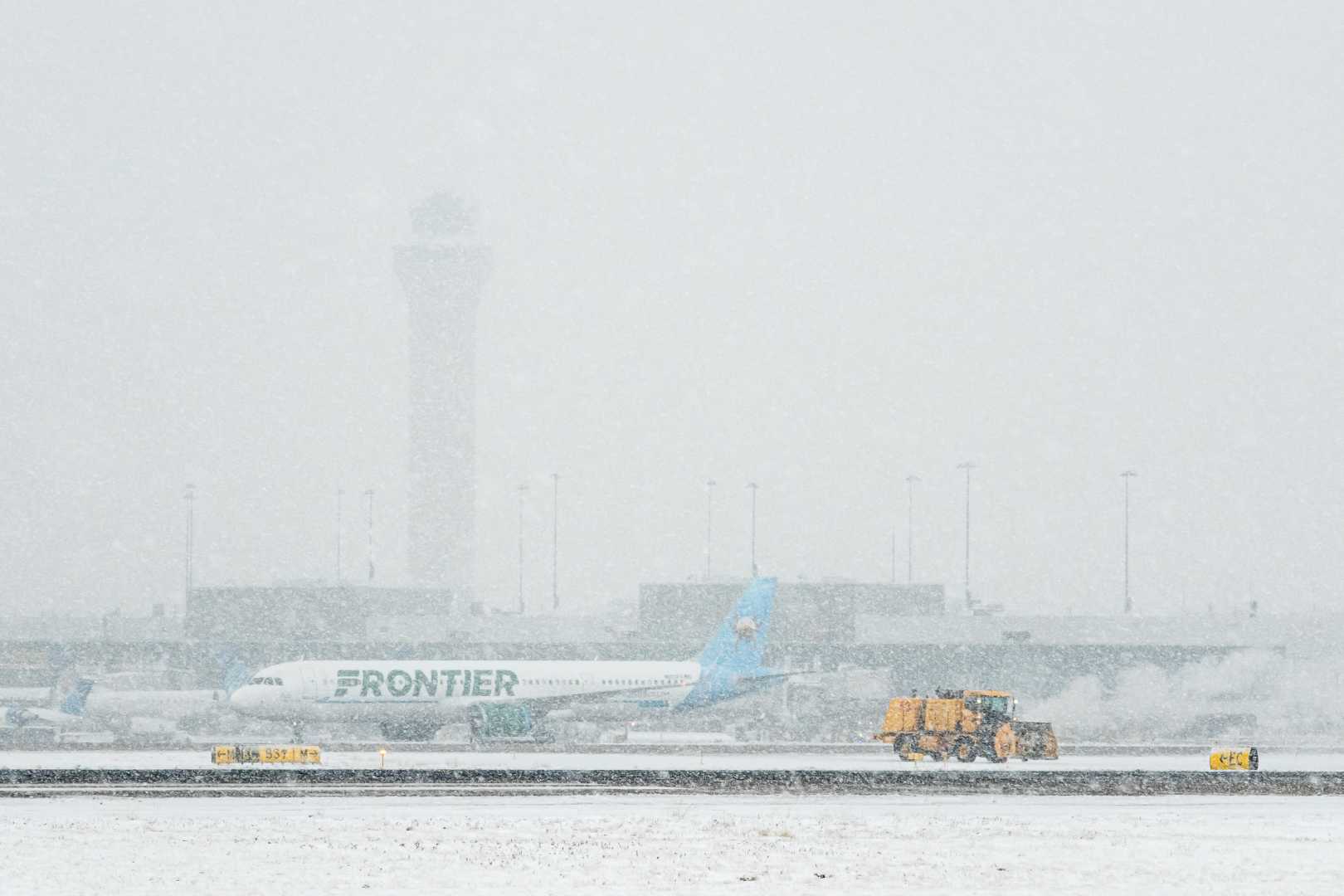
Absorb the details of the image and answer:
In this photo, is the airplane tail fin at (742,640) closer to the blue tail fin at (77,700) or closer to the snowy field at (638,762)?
the snowy field at (638,762)

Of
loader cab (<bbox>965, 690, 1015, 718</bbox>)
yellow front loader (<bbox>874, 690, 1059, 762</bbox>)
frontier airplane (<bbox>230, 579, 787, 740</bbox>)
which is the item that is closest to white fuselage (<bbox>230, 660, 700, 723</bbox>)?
frontier airplane (<bbox>230, 579, 787, 740</bbox>)

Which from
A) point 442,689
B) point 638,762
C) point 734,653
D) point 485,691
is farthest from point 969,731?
point 442,689

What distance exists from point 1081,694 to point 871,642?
619 inches

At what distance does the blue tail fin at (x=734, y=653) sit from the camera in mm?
80688

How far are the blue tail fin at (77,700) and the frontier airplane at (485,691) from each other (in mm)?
26981

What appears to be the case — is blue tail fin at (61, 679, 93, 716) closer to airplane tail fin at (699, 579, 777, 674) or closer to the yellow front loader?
airplane tail fin at (699, 579, 777, 674)

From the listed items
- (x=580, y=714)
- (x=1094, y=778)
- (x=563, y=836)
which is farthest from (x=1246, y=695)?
(x=563, y=836)

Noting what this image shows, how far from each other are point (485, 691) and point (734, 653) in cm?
1171

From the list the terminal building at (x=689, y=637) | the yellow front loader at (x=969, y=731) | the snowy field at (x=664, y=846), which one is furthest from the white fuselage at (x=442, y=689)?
the terminal building at (x=689, y=637)

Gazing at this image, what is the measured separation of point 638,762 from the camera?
5678 cm

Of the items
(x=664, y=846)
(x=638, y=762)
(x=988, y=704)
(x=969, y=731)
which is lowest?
(x=638, y=762)

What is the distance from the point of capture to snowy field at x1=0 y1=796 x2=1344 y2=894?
28.2m

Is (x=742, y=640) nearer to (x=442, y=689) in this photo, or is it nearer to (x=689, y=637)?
(x=442, y=689)

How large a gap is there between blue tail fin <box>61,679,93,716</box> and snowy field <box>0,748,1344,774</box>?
3660 cm
